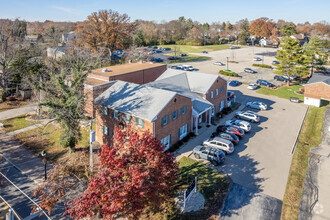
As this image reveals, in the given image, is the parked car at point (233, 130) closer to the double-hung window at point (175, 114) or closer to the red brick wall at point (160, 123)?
the red brick wall at point (160, 123)

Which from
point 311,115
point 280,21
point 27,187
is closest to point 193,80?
point 311,115

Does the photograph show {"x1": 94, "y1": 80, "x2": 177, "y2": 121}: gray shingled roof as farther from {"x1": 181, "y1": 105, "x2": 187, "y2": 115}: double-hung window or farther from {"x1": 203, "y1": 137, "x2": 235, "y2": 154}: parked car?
{"x1": 203, "y1": 137, "x2": 235, "y2": 154}: parked car

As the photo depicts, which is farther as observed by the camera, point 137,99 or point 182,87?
point 182,87

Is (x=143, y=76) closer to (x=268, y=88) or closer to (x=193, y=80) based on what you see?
(x=193, y=80)

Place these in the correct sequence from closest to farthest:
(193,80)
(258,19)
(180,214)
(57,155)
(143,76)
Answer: (180,214)
(57,155)
(193,80)
(143,76)
(258,19)

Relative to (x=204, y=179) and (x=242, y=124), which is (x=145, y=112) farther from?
(x=242, y=124)

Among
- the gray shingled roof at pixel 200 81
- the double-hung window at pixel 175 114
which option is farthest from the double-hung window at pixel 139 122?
the gray shingled roof at pixel 200 81

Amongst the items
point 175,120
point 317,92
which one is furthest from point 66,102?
point 317,92
